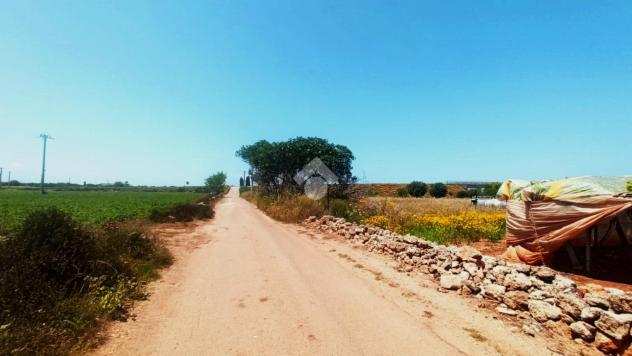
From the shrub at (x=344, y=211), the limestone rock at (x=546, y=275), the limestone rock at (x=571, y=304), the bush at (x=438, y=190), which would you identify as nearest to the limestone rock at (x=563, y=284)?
the limestone rock at (x=546, y=275)

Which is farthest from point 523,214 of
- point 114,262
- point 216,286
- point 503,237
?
point 114,262

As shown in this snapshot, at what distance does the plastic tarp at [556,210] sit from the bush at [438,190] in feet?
171

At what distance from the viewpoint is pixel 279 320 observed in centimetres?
526

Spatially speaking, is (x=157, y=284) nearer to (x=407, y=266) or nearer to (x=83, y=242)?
(x=83, y=242)

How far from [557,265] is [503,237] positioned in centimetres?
348

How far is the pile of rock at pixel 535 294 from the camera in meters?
4.79

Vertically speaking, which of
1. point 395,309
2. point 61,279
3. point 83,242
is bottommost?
point 395,309

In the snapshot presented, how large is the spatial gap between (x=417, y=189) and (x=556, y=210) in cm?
5294

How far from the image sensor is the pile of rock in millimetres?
4789

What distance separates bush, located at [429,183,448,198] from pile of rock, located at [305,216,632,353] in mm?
53675

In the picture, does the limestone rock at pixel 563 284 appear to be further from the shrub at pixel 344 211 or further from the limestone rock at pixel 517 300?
the shrub at pixel 344 211

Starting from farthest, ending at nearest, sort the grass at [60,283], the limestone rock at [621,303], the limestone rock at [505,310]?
the limestone rock at [505,310], the limestone rock at [621,303], the grass at [60,283]

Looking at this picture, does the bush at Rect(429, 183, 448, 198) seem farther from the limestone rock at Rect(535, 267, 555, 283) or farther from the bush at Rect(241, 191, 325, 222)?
the limestone rock at Rect(535, 267, 555, 283)

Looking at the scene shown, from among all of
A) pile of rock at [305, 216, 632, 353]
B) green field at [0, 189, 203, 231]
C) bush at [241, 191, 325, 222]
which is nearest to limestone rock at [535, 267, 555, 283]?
pile of rock at [305, 216, 632, 353]
